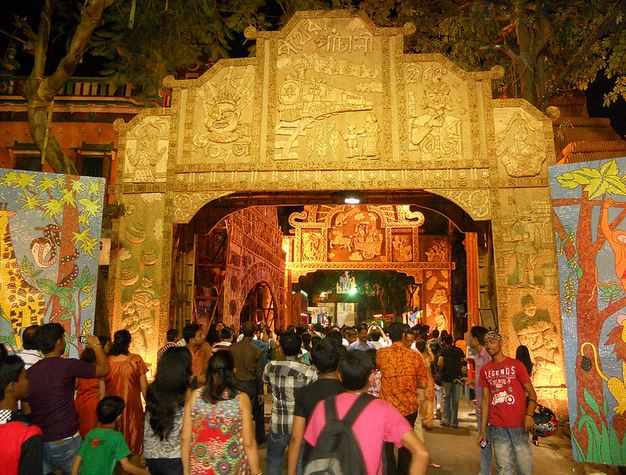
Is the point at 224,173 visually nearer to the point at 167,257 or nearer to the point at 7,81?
the point at 167,257

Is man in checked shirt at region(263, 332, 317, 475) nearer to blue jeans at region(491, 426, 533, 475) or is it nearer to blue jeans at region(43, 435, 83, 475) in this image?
blue jeans at region(43, 435, 83, 475)

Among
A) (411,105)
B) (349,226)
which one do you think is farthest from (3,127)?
(411,105)

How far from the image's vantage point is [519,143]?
1004 centimetres

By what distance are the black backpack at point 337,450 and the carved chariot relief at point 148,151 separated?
879cm

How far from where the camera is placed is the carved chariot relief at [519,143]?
9914mm

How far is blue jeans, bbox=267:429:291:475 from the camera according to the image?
16.3 ft

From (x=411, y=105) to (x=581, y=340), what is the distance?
5715mm

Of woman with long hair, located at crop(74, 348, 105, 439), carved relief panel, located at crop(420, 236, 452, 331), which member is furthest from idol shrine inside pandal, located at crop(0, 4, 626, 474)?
carved relief panel, located at crop(420, 236, 452, 331)

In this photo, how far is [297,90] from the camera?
414 inches

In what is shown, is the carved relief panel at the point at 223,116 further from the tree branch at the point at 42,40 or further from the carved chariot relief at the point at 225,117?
the tree branch at the point at 42,40

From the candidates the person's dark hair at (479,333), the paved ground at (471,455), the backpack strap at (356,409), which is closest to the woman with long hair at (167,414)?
the backpack strap at (356,409)

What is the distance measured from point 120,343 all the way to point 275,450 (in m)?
2.02

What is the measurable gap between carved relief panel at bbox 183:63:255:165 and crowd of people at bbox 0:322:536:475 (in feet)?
16.0

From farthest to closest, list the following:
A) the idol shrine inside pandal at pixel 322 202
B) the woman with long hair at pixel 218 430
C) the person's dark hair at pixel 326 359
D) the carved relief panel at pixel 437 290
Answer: the carved relief panel at pixel 437 290 → the idol shrine inside pandal at pixel 322 202 → the person's dark hair at pixel 326 359 → the woman with long hair at pixel 218 430
